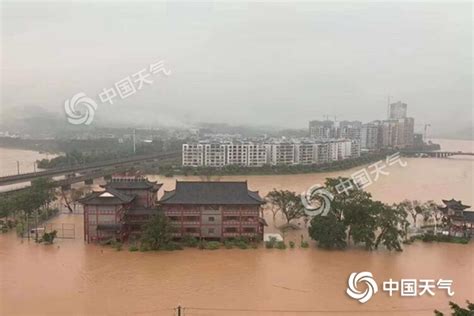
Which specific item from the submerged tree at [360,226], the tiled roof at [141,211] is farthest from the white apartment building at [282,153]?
the tiled roof at [141,211]

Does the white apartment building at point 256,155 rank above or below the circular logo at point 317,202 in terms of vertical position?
above

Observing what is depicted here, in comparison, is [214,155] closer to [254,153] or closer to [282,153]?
[254,153]

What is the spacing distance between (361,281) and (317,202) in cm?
401

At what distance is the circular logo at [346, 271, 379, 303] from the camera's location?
7.36 metres

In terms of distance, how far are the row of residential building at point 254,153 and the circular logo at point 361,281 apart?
18842 millimetres

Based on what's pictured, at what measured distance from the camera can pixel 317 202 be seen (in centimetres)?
1189

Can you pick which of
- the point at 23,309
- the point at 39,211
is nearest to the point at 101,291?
the point at 23,309

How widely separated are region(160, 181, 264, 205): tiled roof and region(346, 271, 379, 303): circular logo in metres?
2.85

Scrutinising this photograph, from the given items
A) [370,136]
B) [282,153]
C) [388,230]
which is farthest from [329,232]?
[370,136]

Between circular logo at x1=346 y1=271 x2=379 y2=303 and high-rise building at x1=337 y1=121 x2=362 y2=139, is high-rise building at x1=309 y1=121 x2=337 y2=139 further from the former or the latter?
circular logo at x1=346 y1=271 x2=379 y2=303

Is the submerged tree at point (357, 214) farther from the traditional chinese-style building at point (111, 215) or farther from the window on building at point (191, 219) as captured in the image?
the traditional chinese-style building at point (111, 215)

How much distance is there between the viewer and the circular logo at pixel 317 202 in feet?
36.6

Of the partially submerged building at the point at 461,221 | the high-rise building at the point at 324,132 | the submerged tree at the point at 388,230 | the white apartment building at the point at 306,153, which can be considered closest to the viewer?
the submerged tree at the point at 388,230

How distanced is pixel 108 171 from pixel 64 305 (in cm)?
1606
